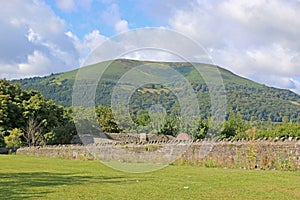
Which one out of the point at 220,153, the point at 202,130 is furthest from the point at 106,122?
the point at 220,153

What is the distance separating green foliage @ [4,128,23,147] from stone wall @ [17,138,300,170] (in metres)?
23.9

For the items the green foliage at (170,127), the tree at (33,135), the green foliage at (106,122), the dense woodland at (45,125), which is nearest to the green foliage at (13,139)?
the dense woodland at (45,125)

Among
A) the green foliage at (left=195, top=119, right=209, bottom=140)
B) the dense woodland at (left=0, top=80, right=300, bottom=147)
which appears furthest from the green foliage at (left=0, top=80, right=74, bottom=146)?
the green foliage at (left=195, top=119, right=209, bottom=140)

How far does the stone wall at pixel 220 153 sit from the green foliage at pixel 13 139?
23.9 metres

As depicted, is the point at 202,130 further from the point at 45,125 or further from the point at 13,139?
the point at 13,139

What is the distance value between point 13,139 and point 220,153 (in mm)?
36699

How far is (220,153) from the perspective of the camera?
21.6 meters

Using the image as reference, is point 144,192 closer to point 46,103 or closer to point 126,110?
point 126,110

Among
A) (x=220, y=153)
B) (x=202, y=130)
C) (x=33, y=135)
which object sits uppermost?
(x=202, y=130)

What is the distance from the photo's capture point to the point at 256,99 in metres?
159

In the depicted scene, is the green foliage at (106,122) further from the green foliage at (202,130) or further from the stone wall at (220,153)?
the stone wall at (220,153)

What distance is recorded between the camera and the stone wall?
18.3m

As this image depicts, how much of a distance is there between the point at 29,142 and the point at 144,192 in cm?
4738

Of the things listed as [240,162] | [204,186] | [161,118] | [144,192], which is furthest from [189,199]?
[161,118]
